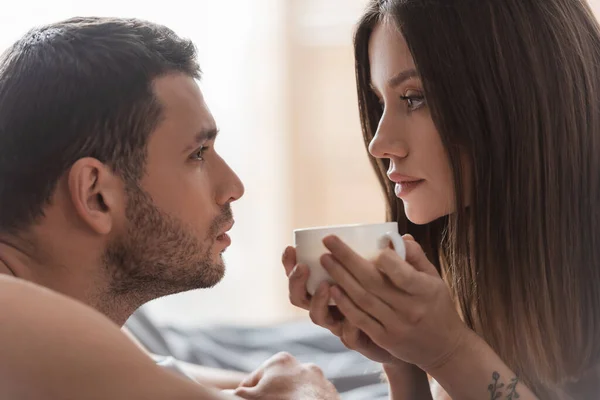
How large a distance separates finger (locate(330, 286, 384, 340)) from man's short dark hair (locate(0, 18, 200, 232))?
41 cm

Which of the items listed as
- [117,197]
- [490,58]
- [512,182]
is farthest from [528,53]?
[117,197]

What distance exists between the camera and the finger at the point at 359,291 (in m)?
1.26

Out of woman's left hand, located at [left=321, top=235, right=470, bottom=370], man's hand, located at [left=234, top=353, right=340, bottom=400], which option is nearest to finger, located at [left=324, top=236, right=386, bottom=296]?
woman's left hand, located at [left=321, top=235, right=470, bottom=370]

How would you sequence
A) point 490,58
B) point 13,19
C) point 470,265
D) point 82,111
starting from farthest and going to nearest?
point 13,19
point 470,265
point 490,58
point 82,111

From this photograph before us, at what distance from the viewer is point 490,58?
1.49 m

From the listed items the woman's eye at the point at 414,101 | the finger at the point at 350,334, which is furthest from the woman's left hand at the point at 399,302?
the woman's eye at the point at 414,101

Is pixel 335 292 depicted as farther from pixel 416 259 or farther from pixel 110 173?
pixel 110 173

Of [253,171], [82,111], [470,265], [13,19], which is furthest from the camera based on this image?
[253,171]

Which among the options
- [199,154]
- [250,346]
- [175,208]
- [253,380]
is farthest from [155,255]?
[250,346]

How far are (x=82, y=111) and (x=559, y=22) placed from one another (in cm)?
92

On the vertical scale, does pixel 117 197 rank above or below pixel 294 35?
below

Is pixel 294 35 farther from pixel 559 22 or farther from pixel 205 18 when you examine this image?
pixel 559 22

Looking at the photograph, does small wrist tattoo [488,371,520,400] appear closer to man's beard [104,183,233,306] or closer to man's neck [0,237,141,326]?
man's beard [104,183,233,306]

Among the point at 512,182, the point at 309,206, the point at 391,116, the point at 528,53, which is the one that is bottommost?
the point at 309,206
